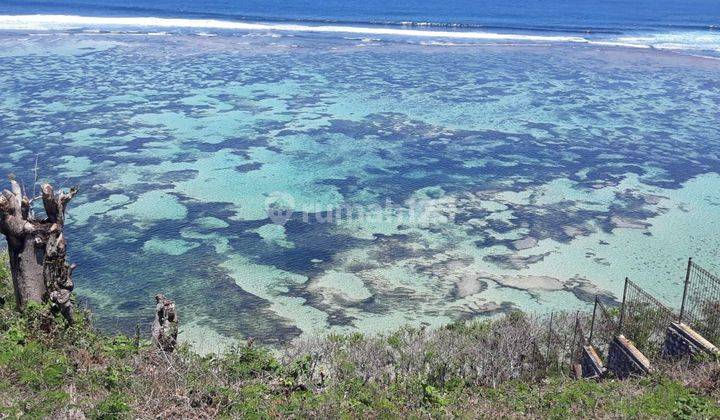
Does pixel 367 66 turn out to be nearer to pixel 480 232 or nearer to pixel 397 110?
pixel 397 110

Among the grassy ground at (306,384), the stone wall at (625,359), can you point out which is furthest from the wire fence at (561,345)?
the stone wall at (625,359)

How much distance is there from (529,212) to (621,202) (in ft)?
10.3

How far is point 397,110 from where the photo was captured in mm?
28844

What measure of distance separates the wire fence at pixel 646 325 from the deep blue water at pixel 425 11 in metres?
53.8

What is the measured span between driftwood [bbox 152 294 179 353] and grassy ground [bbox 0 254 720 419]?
32cm

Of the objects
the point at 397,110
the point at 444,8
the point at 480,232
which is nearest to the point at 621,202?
the point at 480,232

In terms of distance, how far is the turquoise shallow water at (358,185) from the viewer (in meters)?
14.9

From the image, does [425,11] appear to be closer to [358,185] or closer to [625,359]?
[358,185]

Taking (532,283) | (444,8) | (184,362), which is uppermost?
(444,8)

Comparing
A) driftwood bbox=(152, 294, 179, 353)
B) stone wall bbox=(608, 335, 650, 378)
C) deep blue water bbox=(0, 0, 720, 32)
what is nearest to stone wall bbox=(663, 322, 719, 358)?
stone wall bbox=(608, 335, 650, 378)

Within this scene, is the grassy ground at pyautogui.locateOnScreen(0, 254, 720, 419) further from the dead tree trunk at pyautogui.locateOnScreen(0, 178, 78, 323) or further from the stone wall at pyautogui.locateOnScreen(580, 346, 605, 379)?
the stone wall at pyautogui.locateOnScreen(580, 346, 605, 379)

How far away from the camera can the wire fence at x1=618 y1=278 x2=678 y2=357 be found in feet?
35.2

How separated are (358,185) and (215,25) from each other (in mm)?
41199

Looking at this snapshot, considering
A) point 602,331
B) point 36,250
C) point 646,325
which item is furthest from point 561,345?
point 36,250
